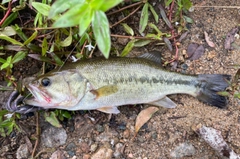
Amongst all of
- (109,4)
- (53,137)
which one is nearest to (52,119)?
(53,137)

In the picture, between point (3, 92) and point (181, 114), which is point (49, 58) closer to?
point (3, 92)

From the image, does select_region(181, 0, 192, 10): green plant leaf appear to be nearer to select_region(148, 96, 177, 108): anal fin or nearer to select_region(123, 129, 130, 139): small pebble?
select_region(148, 96, 177, 108): anal fin

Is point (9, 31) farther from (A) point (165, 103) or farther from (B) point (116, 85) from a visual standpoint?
(A) point (165, 103)

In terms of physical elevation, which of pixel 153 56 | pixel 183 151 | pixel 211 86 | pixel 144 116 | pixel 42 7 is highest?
pixel 42 7

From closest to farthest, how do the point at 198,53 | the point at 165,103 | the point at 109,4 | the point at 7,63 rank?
1. the point at 109,4
2. the point at 7,63
3. the point at 165,103
4. the point at 198,53

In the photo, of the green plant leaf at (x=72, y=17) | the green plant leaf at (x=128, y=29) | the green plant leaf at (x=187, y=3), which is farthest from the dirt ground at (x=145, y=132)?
the green plant leaf at (x=72, y=17)

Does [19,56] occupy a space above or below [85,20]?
below

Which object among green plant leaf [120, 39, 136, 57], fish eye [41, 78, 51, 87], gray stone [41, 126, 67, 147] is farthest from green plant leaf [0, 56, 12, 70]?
green plant leaf [120, 39, 136, 57]

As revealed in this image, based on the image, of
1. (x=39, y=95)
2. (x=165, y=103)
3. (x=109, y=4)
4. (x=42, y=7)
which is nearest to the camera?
(x=109, y=4)
